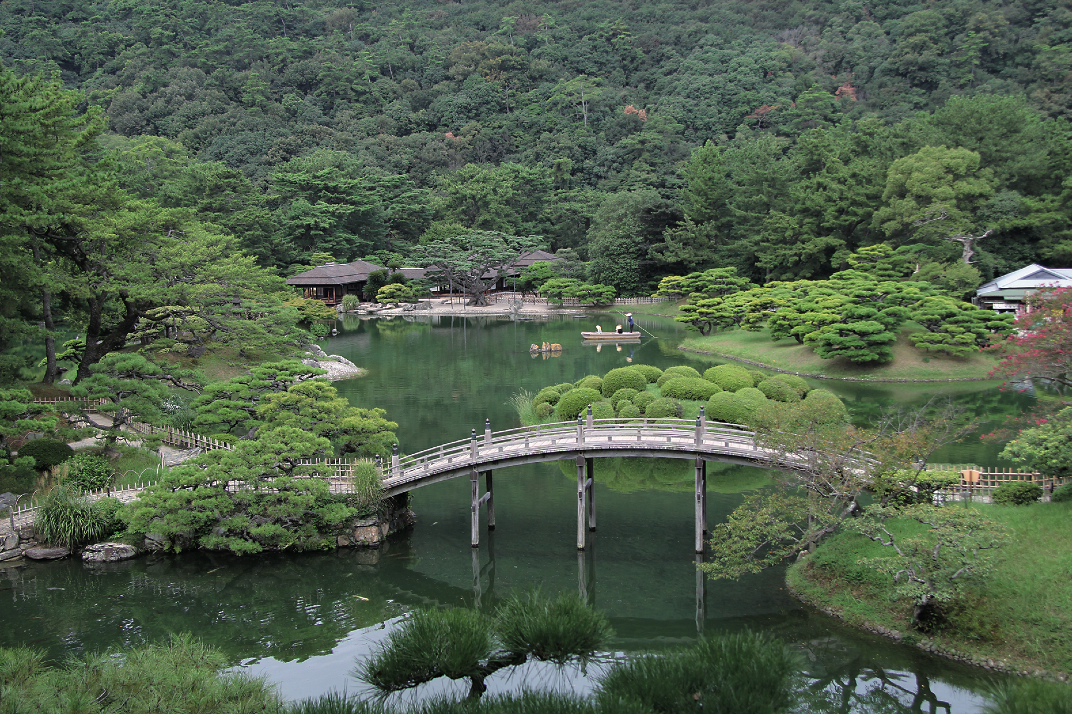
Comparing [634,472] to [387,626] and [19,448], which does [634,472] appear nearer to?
[387,626]

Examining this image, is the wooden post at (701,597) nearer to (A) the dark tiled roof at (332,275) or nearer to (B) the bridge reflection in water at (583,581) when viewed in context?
(B) the bridge reflection in water at (583,581)

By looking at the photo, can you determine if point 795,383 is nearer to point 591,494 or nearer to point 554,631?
point 591,494

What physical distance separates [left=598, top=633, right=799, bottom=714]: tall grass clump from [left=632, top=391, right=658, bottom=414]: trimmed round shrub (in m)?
14.9

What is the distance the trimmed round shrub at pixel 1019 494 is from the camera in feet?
51.5

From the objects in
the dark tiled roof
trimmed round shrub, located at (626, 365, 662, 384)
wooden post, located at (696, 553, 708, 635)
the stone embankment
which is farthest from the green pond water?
the dark tiled roof

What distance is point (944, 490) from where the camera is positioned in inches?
644

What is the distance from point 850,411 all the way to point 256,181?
6985 cm

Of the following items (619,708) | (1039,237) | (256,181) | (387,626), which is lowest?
(387,626)

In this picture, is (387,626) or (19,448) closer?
(387,626)

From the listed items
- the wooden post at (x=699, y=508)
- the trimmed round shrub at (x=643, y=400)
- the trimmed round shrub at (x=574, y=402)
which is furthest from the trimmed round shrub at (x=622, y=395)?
the wooden post at (x=699, y=508)

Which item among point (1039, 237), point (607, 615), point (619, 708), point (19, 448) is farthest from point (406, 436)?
point (1039, 237)

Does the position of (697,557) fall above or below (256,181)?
below

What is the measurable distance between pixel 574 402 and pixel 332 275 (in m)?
42.3

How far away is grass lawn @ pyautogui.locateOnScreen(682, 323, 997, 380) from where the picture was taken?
3412 cm
